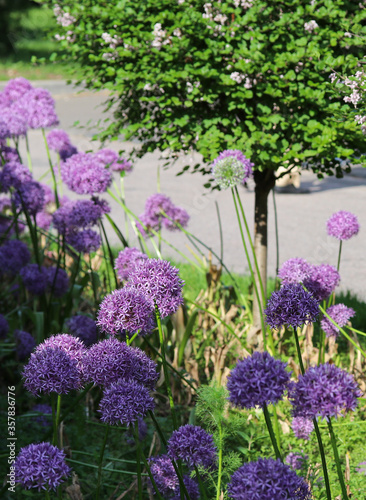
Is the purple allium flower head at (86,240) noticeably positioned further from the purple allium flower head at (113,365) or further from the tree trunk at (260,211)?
the purple allium flower head at (113,365)

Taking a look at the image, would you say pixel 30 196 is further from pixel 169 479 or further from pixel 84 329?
pixel 169 479

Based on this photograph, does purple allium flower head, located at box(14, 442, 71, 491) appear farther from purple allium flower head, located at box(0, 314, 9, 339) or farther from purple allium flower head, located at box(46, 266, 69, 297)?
purple allium flower head, located at box(46, 266, 69, 297)

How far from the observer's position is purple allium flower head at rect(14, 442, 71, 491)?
153 cm

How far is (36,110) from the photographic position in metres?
4.19

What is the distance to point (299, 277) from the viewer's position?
2748 mm

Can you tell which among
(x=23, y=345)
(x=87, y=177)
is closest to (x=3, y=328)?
(x=23, y=345)

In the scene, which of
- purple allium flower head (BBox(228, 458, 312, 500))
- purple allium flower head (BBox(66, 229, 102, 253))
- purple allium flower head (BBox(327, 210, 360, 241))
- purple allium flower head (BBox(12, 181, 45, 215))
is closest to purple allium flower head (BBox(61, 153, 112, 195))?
purple allium flower head (BBox(66, 229, 102, 253))

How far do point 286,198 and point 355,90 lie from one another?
285 inches

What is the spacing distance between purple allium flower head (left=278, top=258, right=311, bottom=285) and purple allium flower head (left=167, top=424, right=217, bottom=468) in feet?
3.62

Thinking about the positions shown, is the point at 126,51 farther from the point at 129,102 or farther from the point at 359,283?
the point at 359,283

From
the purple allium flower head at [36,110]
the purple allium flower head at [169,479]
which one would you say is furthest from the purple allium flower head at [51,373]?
the purple allium flower head at [36,110]

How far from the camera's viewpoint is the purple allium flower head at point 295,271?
2741 mm

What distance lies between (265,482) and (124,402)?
440 millimetres

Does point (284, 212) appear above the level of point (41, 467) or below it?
below
